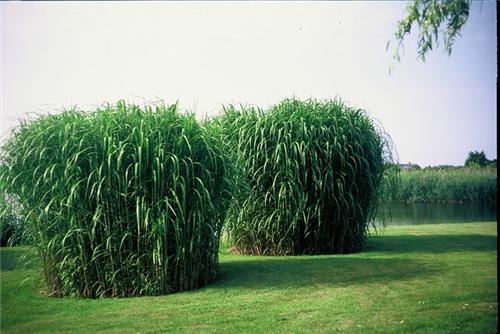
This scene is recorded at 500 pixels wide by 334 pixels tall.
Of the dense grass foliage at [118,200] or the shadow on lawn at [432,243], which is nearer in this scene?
the dense grass foliage at [118,200]

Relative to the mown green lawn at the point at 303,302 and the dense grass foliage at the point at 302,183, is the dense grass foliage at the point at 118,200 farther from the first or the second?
the dense grass foliage at the point at 302,183

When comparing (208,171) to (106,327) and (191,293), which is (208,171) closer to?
(191,293)

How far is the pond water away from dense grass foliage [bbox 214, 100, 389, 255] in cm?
439

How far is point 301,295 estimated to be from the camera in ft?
16.3

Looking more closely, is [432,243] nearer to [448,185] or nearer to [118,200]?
[118,200]

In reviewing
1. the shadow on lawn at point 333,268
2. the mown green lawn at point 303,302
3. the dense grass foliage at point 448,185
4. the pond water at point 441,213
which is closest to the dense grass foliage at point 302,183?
the shadow on lawn at point 333,268

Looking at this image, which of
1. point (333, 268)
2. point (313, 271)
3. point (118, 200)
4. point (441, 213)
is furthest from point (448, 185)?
point (118, 200)

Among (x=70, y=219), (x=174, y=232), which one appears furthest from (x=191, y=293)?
(x=70, y=219)

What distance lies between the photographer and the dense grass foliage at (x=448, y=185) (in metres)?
13.4

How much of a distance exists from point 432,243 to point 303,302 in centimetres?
386

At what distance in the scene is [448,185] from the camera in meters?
15.8

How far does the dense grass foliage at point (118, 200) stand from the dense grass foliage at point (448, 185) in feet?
27.3

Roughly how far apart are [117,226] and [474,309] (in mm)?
3026

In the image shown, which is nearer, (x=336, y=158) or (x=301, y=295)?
(x=301, y=295)
